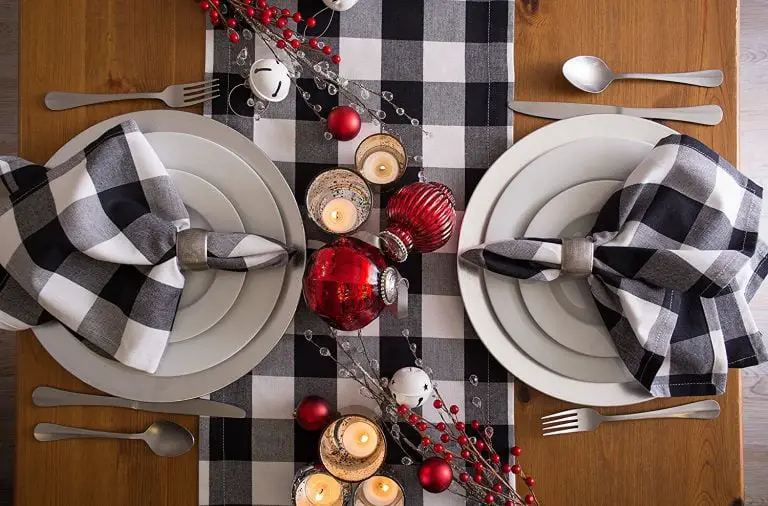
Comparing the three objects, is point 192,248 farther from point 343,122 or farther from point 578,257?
point 578,257

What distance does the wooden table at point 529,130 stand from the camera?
31.9 inches

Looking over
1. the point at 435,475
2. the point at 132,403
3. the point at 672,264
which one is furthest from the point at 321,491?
the point at 672,264

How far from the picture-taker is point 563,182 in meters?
0.79

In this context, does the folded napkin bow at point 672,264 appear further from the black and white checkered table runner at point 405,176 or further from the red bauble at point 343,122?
the red bauble at point 343,122

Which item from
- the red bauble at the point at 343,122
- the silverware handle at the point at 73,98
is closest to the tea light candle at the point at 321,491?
the red bauble at the point at 343,122

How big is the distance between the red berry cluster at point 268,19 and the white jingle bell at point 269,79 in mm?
39

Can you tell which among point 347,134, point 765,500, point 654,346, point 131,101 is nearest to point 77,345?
point 131,101

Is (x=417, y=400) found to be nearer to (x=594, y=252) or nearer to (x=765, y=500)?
(x=594, y=252)

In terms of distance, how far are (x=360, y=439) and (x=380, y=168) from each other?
0.34m

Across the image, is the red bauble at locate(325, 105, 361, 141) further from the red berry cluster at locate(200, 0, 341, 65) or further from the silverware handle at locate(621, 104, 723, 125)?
the silverware handle at locate(621, 104, 723, 125)

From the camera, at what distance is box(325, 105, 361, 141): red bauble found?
78 cm

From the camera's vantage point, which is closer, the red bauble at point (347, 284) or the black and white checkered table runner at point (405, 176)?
the red bauble at point (347, 284)

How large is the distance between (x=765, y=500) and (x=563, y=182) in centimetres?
101

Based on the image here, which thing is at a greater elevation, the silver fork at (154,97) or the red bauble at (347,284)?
the silver fork at (154,97)
